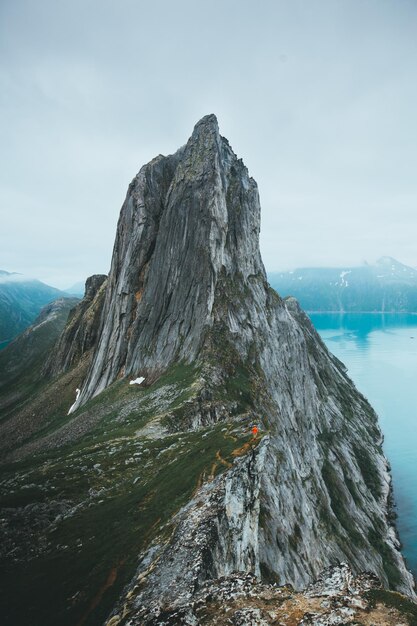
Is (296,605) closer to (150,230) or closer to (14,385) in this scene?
(150,230)

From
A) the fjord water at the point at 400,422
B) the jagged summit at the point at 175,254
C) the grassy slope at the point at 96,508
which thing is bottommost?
the fjord water at the point at 400,422

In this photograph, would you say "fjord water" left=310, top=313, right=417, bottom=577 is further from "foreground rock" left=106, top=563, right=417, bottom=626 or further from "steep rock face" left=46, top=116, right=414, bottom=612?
"foreground rock" left=106, top=563, right=417, bottom=626

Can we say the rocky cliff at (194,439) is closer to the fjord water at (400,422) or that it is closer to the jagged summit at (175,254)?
the jagged summit at (175,254)

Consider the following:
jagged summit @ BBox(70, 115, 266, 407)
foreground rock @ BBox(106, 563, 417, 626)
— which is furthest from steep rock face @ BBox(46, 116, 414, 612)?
foreground rock @ BBox(106, 563, 417, 626)

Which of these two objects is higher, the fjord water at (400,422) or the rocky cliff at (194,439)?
the rocky cliff at (194,439)

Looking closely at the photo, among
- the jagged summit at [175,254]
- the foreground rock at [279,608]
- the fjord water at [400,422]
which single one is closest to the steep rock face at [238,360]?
the jagged summit at [175,254]

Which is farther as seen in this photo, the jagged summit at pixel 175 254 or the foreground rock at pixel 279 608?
the jagged summit at pixel 175 254

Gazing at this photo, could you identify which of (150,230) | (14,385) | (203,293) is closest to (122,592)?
(203,293)
